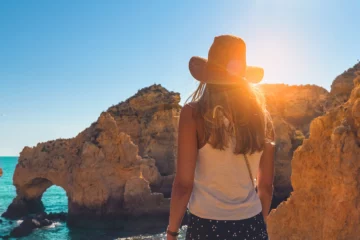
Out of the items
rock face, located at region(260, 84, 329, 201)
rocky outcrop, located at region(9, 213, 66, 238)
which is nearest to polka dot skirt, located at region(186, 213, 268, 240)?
rocky outcrop, located at region(9, 213, 66, 238)

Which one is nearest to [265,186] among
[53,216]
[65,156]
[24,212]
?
[65,156]

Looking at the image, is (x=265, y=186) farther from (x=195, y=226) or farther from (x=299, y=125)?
(x=299, y=125)

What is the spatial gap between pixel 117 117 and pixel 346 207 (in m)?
31.0

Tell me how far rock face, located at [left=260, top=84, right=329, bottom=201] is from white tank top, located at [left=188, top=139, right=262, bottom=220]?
29.2 metres

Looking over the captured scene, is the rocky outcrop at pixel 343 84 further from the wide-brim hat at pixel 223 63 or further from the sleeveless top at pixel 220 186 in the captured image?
the sleeveless top at pixel 220 186

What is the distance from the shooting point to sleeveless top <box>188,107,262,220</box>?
84.9 inches

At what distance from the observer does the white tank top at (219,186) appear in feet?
7.07

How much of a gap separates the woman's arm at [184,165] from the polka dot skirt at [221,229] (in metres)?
0.09

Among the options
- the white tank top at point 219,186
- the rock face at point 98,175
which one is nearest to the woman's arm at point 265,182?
the white tank top at point 219,186

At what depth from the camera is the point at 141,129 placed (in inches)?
1404

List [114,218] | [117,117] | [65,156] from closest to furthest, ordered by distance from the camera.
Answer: [114,218]
[65,156]
[117,117]

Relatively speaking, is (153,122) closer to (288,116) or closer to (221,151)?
(288,116)

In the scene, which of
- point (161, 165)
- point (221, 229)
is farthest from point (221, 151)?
point (161, 165)

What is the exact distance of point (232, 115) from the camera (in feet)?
7.15
